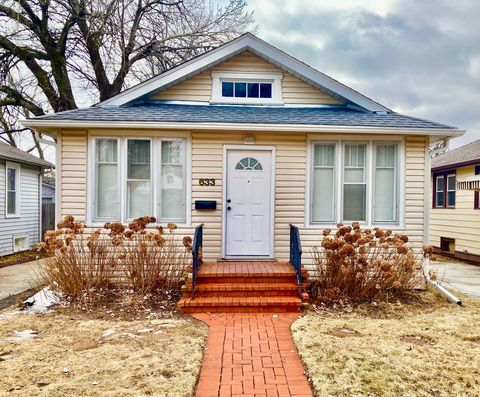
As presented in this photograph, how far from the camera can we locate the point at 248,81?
8.43 meters

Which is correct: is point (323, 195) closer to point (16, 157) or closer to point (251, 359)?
point (251, 359)

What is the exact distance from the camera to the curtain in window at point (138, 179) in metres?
7.13

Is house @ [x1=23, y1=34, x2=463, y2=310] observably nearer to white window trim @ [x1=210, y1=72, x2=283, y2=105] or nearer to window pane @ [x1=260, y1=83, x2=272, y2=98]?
white window trim @ [x1=210, y1=72, x2=283, y2=105]

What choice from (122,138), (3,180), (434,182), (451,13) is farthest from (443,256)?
(3,180)

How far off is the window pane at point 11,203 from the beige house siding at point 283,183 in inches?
262

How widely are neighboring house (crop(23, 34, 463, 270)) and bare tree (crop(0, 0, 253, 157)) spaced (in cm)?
641

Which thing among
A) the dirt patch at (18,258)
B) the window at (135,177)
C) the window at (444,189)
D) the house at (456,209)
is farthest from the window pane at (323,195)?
the dirt patch at (18,258)

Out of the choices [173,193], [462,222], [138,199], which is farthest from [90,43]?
[462,222]

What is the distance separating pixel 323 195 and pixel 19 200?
10393 mm

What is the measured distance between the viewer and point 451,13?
1187 cm

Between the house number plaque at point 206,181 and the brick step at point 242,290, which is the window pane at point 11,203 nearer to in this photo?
the house number plaque at point 206,181

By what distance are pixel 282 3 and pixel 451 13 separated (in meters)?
5.47

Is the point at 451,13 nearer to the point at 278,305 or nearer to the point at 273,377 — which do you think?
the point at 278,305

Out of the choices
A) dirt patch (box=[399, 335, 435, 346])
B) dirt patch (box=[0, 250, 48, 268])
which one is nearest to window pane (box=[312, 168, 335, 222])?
dirt patch (box=[399, 335, 435, 346])
